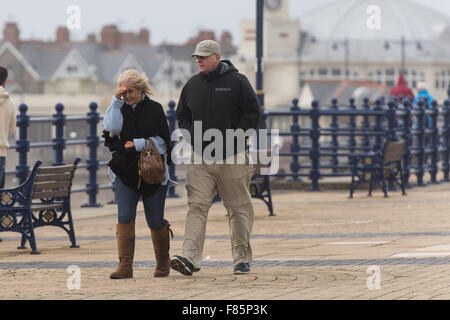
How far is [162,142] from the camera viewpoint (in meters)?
10.0

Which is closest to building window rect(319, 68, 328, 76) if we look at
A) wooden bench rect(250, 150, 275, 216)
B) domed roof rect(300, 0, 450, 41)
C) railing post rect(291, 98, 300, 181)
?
domed roof rect(300, 0, 450, 41)

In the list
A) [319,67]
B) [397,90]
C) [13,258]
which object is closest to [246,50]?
[319,67]

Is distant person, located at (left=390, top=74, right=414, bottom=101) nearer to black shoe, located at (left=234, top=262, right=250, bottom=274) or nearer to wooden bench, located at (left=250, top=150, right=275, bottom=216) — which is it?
wooden bench, located at (left=250, top=150, right=275, bottom=216)

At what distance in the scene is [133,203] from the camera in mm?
10047

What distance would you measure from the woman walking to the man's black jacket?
28 centimetres

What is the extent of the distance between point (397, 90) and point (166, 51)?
11797 cm

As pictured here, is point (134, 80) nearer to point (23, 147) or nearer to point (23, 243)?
point (23, 243)

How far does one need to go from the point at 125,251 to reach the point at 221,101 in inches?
51.9

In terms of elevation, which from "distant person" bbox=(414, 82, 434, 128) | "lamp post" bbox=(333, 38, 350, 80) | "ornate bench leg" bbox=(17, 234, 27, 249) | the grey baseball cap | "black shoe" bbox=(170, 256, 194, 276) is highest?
"lamp post" bbox=(333, 38, 350, 80)

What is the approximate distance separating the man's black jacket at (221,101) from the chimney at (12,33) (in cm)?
11636

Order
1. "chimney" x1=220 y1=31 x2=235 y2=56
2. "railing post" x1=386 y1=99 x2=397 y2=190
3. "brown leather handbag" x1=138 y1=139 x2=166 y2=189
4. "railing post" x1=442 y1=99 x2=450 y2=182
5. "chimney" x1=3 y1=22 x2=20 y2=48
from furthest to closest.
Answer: "chimney" x1=220 y1=31 x2=235 y2=56
"chimney" x1=3 y1=22 x2=20 y2=48
"railing post" x1=442 y1=99 x2=450 y2=182
"railing post" x1=386 y1=99 x2=397 y2=190
"brown leather handbag" x1=138 y1=139 x2=166 y2=189

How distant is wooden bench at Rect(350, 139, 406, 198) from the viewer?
63.9 ft

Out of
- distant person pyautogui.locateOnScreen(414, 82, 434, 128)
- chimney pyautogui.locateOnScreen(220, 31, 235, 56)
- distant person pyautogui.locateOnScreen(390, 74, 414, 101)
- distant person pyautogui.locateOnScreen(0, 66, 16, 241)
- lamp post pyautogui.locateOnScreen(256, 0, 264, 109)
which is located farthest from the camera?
chimney pyautogui.locateOnScreen(220, 31, 235, 56)

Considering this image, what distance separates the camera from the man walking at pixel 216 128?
999cm
